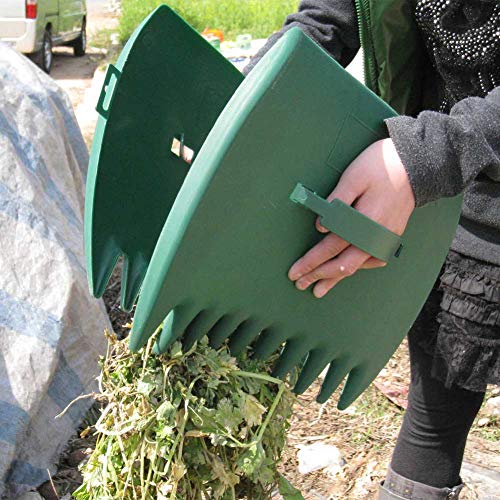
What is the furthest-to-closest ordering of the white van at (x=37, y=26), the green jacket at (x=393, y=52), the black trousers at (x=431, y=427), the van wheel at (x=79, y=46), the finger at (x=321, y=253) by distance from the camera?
the van wheel at (x=79, y=46), the white van at (x=37, y=26), the black trousers at (x=431, y=427), the green jacket at (x=393, y=52), the finger at (x=321, y=253)

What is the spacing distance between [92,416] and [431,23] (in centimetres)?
179

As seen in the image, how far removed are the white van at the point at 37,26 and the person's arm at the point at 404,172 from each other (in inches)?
360

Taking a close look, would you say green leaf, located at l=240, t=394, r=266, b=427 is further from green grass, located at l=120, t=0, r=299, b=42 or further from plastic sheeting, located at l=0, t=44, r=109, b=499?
green grass, located at l=120, t=0, r=299, b=42

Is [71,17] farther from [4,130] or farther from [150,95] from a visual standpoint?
[150,95]

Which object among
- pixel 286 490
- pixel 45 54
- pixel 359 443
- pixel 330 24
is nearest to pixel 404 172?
pixel 330 24

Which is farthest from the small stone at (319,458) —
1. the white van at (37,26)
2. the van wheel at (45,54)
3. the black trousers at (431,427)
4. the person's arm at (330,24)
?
the van wheel at (45,54)

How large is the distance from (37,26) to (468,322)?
971 centimetres

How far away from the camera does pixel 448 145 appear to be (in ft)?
4.26

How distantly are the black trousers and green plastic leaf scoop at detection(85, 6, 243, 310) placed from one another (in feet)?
2.11

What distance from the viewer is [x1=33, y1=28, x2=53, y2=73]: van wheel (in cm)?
1079

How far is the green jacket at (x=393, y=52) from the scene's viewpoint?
161 centimetres

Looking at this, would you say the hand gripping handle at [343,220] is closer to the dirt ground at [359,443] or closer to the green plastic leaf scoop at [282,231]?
the green plastic leaf scoop at [282,231]

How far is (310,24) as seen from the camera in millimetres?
1726

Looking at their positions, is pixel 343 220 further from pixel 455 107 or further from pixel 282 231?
pixel 455 107
